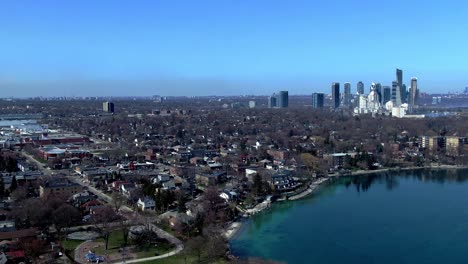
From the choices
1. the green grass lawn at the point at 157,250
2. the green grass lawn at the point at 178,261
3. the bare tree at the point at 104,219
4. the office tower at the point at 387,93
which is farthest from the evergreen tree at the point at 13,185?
the office tower at the point at 387,93

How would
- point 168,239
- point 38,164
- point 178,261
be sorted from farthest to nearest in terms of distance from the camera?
point 38,164
point 168,239
point 178,261

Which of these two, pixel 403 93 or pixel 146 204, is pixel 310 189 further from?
pixel 403 93

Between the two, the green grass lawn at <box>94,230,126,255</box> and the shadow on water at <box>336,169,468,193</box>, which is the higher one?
the green grass lawn at <box>94,230,126,255</box>

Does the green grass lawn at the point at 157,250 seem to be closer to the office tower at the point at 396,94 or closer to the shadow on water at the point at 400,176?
the shadow on water at the point at 400,176

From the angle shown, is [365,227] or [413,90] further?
[413,90]

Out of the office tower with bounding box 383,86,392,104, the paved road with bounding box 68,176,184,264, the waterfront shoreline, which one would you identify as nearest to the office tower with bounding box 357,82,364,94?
the office tower with bounding box 383,86,392,104

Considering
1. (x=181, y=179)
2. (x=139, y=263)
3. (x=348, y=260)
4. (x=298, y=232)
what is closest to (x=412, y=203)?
(x=298, y=232)

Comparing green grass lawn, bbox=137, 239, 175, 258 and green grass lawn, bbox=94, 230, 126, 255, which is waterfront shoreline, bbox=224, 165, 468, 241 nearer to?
green grass lawn, bbox=137, 239, 175, 258

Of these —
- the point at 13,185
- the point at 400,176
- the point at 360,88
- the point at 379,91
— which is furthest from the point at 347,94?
the point at 13,185
